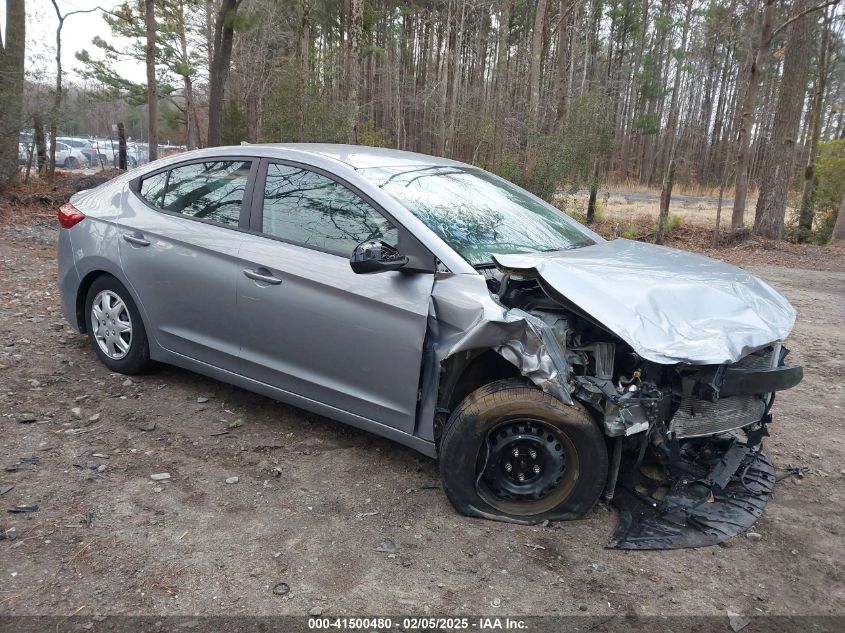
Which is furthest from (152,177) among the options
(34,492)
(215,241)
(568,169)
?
(568,169)

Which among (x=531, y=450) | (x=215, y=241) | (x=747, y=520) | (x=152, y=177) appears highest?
(x=152, y=177)

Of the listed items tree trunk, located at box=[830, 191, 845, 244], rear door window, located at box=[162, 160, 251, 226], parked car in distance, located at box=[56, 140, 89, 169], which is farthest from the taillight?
parked car in distance, located at box=[56, 140, 89, 169]

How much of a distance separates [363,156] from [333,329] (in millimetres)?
1176

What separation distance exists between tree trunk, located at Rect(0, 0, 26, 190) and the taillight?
31.8 feet

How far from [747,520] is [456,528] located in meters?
1.40

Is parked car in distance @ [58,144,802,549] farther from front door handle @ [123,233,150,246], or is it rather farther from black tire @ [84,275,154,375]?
black tire @ [84,275,154,375]

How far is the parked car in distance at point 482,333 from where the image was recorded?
298 cm

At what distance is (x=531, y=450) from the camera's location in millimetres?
3090

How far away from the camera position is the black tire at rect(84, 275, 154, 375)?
4.41m

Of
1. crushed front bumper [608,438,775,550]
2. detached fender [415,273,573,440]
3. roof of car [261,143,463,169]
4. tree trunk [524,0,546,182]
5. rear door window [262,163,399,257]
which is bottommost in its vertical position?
crushed front bumper [608,438,775,550]

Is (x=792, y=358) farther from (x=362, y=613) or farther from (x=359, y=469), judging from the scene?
(x=362, y=613)

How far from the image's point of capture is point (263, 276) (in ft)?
12.1

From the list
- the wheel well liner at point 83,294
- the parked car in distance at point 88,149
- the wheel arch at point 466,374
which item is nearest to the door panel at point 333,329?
the wheel arch at point 466,374

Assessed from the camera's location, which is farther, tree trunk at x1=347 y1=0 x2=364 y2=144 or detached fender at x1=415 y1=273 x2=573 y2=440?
tree trunk at x1=347 y1=0 x2=364 y2=144
